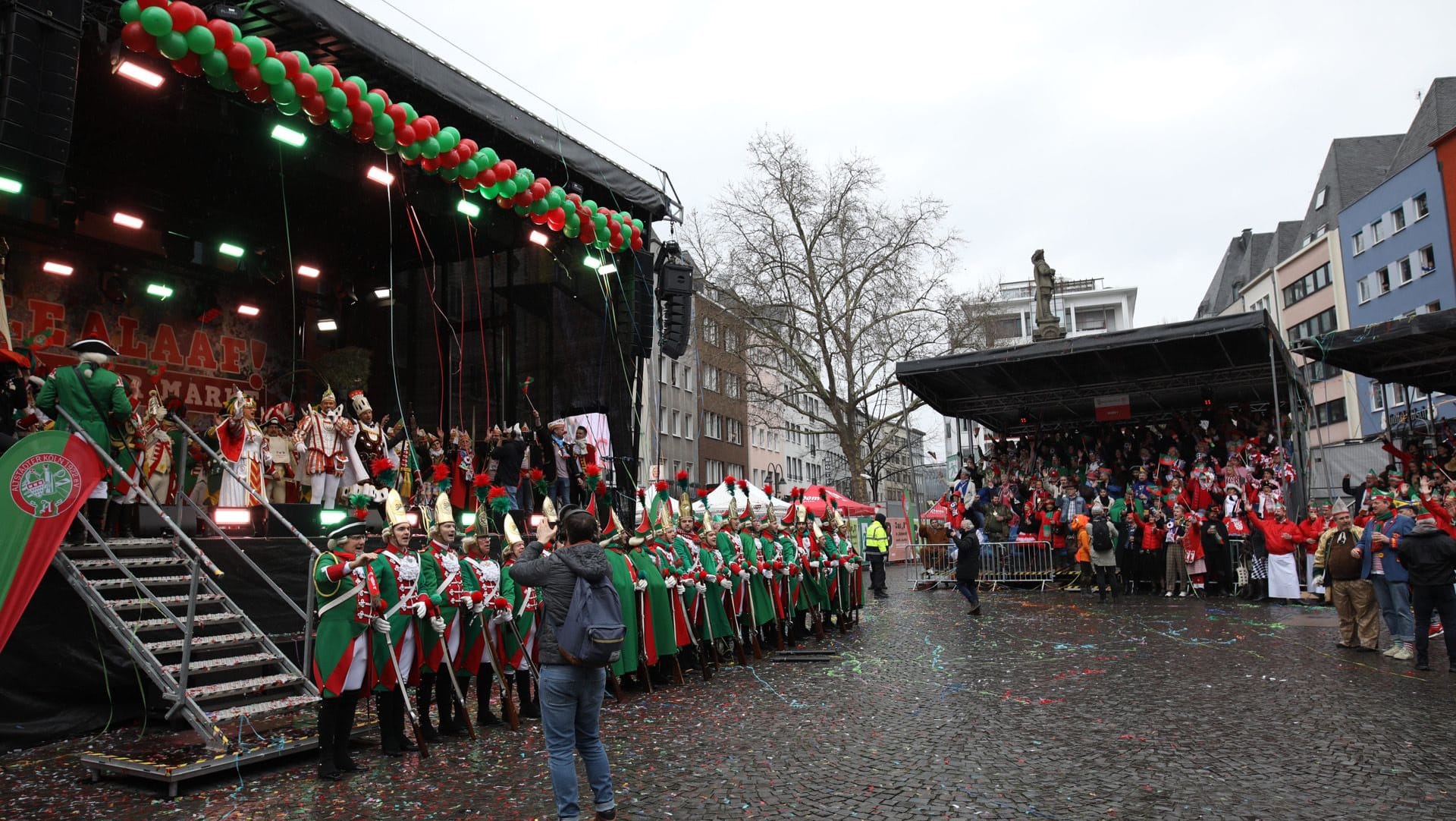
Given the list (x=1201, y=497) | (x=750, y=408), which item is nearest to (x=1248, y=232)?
(x=750, y=408)

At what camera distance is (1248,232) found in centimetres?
6250

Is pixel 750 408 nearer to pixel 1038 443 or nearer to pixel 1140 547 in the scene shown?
pixel 1038 443

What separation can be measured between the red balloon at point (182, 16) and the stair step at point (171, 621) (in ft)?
17.6

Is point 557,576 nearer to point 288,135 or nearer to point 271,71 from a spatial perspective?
point 271,71

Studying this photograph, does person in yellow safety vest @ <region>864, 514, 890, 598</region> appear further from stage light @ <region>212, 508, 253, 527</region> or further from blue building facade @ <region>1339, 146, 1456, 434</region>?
blue building facade @ <region>1339, 146, 1456, 434</region>

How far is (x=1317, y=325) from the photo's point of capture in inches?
1881

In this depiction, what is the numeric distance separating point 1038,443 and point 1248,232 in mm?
45475

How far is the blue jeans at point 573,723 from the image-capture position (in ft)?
17.2

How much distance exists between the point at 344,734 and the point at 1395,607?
10625 millimetres

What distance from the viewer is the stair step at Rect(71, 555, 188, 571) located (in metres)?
8.23

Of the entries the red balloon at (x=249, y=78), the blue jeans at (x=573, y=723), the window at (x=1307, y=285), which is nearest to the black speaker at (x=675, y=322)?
the red balloon at (x=249, y=78)

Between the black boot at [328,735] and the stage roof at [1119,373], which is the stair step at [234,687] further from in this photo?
the stage roof at [1119,373]

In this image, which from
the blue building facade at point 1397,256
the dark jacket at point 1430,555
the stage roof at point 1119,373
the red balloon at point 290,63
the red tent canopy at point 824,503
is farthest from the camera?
the blue building facade at point 1397,256

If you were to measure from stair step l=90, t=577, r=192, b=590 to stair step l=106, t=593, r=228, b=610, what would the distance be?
122 mm
